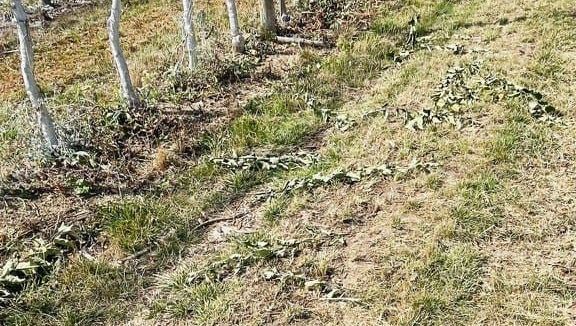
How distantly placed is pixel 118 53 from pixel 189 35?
3.90ft

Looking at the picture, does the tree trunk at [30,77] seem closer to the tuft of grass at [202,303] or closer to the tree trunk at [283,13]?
the tuft of grass at [202,303]

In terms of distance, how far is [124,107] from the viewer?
5.55m

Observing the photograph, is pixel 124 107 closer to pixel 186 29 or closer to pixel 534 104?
pixel 186 29

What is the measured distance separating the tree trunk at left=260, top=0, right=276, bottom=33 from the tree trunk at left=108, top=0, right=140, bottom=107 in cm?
251

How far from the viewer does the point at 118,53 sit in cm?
535

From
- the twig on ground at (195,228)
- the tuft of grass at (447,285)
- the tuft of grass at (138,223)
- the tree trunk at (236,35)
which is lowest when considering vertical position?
the tuft of grass at (447,285)

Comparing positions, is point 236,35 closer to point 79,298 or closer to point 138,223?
point 138,223

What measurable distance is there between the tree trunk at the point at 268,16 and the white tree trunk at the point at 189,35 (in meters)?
1.38

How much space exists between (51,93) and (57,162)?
2.84 metres

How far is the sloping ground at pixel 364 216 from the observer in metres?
3.43

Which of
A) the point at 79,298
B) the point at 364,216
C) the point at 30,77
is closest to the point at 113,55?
the point at 30,77

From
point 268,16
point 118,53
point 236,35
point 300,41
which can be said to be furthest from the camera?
point 268,16

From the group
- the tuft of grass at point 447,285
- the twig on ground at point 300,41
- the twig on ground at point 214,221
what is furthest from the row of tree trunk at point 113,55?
the tuft of grass at point 447,285

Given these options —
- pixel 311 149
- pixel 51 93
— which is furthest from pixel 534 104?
pixel 51 93
